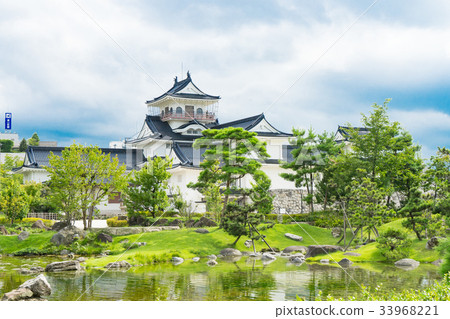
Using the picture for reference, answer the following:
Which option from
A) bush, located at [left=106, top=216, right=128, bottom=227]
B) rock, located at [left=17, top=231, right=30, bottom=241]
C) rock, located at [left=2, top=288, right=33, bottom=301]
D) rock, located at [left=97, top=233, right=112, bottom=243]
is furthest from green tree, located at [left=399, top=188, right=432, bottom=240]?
rock, located at [left=17, top=231, right=30, bottom=241]

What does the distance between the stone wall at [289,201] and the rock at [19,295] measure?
68.2 feet

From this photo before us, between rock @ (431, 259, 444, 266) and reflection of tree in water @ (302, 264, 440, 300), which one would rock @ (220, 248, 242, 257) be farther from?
rock @ (431, 259, 444, 266)

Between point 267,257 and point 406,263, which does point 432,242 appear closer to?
point 406,263

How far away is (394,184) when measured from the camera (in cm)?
2188

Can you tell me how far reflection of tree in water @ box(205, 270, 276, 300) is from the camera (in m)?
9.26

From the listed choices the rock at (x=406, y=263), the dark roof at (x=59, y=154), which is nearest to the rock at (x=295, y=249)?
the rock at (x=406, y=263)

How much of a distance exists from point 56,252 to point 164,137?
709 inches

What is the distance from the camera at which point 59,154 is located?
3488 cm

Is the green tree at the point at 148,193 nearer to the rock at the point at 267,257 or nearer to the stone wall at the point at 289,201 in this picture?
the rock at the point at 267,257

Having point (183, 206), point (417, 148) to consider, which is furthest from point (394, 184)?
point (183, 206)

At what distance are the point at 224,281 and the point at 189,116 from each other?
26480 millimetres

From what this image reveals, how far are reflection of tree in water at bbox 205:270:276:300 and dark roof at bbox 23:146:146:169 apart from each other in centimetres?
→ 2312

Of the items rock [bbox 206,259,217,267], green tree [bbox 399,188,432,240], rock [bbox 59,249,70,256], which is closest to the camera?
rock [bbox 206,259,217,267]

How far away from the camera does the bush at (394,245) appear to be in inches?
595
